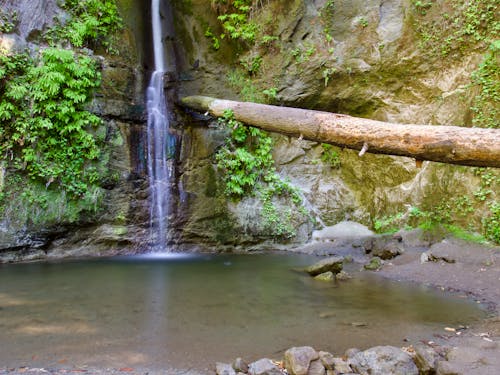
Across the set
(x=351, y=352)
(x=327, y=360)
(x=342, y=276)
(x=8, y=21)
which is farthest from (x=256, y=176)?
(x=327, y=360)

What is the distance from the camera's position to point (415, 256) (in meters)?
8.09

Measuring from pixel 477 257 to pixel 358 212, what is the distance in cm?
394

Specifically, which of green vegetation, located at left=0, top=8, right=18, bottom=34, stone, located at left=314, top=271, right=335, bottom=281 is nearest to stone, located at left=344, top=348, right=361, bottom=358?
stone, located at left=314, top=271, right=335, bottom=281

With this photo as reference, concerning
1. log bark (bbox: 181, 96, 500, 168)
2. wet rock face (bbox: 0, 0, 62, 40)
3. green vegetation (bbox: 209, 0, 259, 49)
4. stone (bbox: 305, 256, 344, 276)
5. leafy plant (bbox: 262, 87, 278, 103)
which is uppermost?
green vegetation (bbox: 209, 0, 259, 49)

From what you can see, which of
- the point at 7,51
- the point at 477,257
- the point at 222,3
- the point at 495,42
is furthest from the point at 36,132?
the point at 495,42

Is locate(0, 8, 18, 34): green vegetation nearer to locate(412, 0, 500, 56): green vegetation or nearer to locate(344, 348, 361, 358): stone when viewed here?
locate(344, 348, 361, 358): stone

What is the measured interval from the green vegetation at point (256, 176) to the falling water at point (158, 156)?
5.16 ft

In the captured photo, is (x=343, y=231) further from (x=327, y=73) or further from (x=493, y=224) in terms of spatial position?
(x=327, y=73)

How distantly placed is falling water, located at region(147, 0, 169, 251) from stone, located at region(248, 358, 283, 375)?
7.00 m

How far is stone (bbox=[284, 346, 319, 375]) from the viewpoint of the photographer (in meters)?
3.13

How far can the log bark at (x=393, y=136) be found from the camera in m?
4.89

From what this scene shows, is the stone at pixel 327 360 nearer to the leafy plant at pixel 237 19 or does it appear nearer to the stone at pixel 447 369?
the stone at pixel 447 369

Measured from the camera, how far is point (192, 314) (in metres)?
4.83

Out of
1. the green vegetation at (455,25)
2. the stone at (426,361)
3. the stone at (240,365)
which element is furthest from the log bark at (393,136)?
the green vegetation at (455,25)
